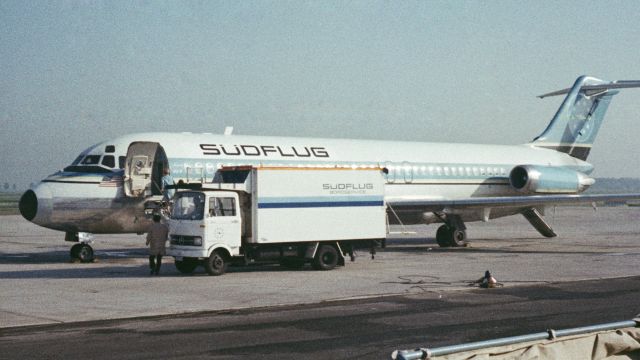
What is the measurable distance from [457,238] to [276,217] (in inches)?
489

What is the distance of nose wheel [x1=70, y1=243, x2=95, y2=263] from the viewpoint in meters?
23.5

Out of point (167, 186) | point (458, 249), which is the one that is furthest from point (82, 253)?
point (458, 249)

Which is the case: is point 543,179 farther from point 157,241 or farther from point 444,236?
point 157,241

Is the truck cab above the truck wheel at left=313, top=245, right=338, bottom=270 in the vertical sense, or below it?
above

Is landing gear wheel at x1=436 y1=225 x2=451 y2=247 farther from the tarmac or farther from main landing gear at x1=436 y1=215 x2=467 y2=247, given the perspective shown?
the tarmac

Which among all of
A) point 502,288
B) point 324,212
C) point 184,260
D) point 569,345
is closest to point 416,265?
point 324,212

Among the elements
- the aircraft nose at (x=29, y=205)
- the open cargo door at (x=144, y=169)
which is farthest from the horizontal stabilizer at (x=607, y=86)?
the aircraft nose at (x=29, y=205)

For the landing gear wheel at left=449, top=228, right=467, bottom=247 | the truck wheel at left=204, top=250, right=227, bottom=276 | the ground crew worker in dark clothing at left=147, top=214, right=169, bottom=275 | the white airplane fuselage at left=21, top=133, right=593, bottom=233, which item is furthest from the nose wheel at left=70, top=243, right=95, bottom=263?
the landing gear wheel at left=449, top=228, right=467, bottom=247

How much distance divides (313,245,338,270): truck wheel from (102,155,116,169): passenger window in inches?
276

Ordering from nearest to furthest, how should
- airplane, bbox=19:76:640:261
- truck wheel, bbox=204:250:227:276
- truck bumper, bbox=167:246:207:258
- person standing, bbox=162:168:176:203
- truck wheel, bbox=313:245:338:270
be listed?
truck bumper, bbox=167:246:207:258, truck wheel, bbox=204:250:227:276, truck wheel, bbox=313:245:338:270, person standing, bbox=162:168:176:203, airplane, bbox=19:76:640:261

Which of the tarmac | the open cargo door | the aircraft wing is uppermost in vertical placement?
the open cargo door

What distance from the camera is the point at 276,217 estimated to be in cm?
2061

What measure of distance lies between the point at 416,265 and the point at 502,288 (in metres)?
5.67

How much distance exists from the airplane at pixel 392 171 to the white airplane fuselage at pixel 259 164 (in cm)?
3
